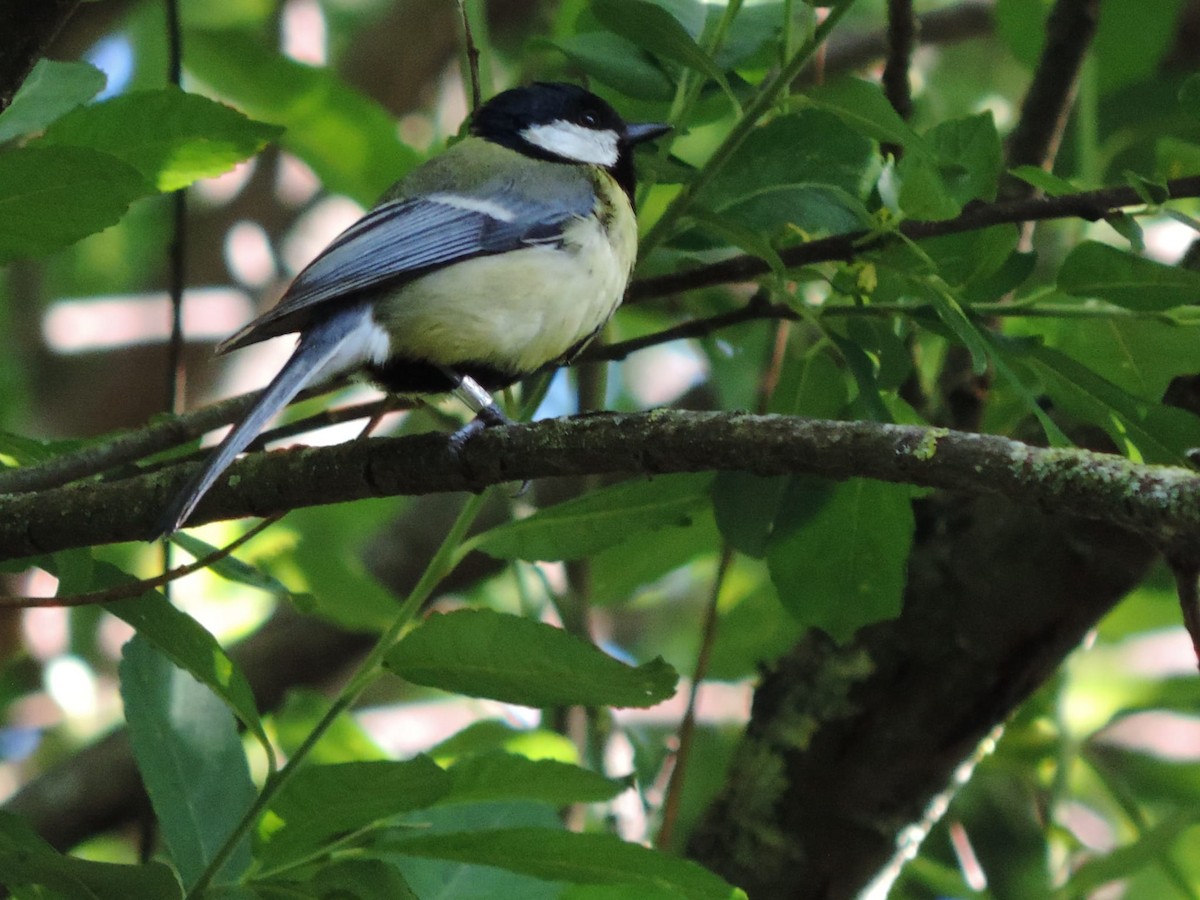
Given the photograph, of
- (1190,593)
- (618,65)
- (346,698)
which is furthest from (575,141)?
(1190,593)

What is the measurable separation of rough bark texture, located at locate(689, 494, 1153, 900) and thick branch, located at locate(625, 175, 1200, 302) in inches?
29.0

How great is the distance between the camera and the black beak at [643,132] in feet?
8.36

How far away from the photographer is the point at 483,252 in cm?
249

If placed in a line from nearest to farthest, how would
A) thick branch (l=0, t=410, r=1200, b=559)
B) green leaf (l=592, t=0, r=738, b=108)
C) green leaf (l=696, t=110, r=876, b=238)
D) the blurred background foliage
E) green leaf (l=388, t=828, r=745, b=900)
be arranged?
thick branch (l=0, t=410, r=1200, b=559)
green leaf (l=388, t=828, r=745, b=900)
green leaf (l=592, t=0, r=738, b=108)
the blurred background foliage
green leaf (l=696, t=110, r=876, b=238)

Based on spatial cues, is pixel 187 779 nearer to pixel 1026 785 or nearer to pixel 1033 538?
pixel 1033 538

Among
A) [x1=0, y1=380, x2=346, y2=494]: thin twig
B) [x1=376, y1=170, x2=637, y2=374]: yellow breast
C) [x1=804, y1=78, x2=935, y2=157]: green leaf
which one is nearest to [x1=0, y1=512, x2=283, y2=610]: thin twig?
[x1=0, y1=380, x2=346, y2=494]: thin twig

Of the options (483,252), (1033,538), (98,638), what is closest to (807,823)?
(1033,538)

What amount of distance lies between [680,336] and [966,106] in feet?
8.91

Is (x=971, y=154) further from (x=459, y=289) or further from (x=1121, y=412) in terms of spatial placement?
(x=459, y=289)

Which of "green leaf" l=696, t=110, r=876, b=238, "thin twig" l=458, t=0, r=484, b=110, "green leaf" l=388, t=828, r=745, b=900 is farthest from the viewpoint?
"thin twig" l=458, t=0, r=484, b=110

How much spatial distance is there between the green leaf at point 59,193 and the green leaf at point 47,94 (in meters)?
0.03

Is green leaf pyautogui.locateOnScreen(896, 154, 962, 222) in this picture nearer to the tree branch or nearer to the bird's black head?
the bird's black head

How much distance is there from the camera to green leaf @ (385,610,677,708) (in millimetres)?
1725

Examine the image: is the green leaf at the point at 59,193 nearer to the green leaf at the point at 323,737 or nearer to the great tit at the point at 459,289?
the great tit at the point at 459,289
